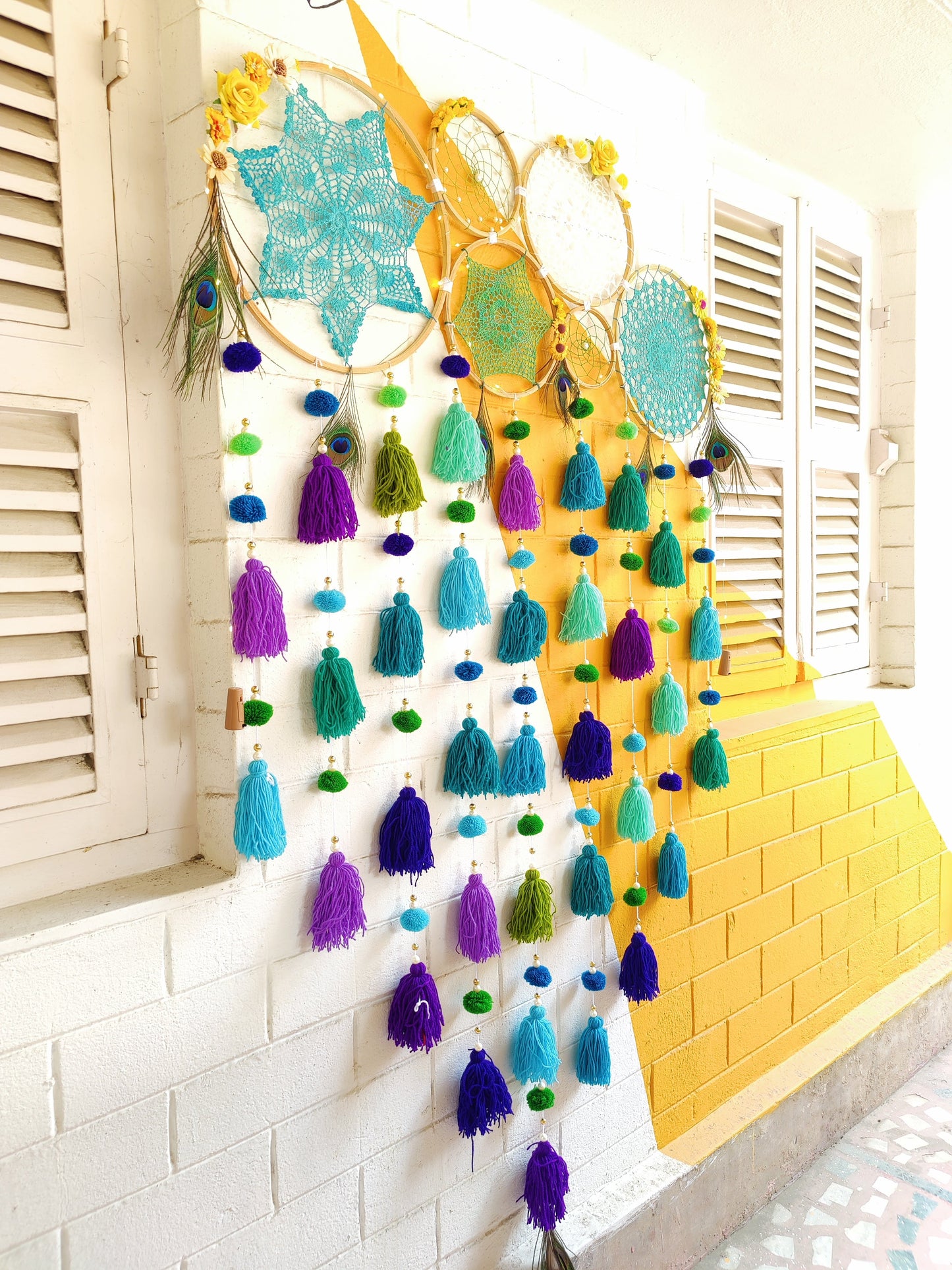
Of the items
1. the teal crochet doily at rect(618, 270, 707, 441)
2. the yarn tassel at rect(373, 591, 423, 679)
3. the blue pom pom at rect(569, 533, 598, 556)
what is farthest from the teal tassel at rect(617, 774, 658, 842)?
the teal crochet doily at rect(618, 270, 707, 441)

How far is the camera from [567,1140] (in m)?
1.56

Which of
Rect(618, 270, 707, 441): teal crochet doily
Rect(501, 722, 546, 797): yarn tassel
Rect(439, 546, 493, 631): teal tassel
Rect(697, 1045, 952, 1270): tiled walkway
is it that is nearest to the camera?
Rect(439, 546, 493, 631): teal tassel

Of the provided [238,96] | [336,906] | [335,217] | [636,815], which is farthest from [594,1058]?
[238,96]

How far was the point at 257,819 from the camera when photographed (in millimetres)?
1119

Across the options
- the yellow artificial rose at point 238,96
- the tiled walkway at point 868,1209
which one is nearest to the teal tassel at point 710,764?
the tiled walkway at point 868,1209

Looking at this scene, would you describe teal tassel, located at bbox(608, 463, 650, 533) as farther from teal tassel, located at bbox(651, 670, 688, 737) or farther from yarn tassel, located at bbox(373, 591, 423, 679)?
yarn tassel, located at bbox(373, 591, 423, 679)

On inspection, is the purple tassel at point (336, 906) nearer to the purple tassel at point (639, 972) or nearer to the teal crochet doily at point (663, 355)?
the purple tassel at point (639, 972)

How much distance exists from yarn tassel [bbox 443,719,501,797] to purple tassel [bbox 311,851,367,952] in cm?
21

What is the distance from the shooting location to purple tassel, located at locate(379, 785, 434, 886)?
49.8 inches

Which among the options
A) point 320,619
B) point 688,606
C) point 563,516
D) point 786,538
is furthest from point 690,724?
point 320,619

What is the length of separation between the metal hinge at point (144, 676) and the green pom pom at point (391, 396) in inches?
17.9

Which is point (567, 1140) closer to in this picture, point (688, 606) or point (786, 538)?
point (688, 606)

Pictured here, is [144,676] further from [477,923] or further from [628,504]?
[628,504]

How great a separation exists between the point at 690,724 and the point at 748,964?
1.92ft
